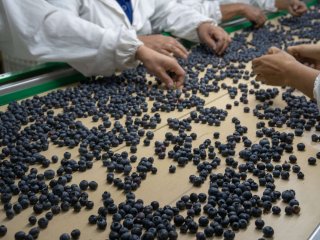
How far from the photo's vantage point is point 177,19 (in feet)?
9.12

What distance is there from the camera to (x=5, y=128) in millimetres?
1530

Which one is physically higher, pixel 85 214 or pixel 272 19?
pixel 85 214

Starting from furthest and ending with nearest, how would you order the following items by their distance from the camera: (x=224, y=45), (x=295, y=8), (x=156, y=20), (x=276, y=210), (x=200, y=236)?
1. (x=295, y=8)
2. (x=156, y=20)
3. (x=224, y=45)
4. (x=276, y=210)
5. (x=200, y=236)

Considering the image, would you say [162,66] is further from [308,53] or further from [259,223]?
[259,223]

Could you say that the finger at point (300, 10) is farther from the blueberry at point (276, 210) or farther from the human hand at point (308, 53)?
the blueberry at point (276, 210)

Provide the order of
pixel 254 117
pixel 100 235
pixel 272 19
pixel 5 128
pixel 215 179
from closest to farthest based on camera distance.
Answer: pixel 100 235, pixel 215 179, pixel 5 128, pixel 254 117, pixel 272 19

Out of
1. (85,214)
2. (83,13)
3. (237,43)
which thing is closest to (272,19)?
(237,43)

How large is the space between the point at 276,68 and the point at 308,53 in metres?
0.35

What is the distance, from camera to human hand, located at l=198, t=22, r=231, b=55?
2539mm

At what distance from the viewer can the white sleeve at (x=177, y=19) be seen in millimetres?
2707

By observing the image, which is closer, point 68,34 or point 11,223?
point 11,223

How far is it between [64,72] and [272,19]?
234 centimetres

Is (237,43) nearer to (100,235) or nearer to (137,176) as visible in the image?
(137,176)

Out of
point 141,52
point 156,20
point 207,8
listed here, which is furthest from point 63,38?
point 207,8
